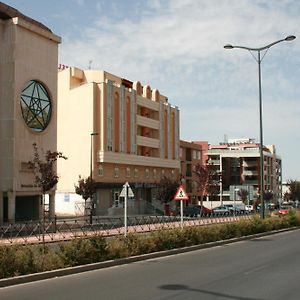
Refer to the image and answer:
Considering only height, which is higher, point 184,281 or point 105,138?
point 105,138

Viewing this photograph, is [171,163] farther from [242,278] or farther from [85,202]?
[242,278]

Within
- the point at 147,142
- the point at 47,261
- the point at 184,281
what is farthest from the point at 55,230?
the point at 147,142

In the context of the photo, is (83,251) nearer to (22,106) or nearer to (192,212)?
(22,106)

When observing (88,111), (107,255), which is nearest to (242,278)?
(107,255)

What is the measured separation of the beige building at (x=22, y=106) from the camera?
144ft

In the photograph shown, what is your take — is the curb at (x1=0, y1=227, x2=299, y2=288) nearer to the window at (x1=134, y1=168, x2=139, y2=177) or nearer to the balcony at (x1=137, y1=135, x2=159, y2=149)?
the window at (x1=134, y1=168, x2=139, y2=177)

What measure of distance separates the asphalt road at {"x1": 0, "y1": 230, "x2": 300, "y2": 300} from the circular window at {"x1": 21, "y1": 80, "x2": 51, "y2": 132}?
105 feet

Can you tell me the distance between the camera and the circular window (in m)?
45.5

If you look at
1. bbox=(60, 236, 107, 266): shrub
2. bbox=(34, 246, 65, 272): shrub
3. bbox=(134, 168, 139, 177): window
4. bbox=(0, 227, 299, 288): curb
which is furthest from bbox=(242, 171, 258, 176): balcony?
bbox=(34, 246, 65, 272): shrub

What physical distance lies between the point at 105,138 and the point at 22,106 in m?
18.3

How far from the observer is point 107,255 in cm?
1470

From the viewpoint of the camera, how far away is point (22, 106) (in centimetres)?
4488

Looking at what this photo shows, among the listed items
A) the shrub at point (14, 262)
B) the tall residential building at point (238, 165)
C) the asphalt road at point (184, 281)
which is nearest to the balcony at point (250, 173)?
the tall residential building at point (238, 165)

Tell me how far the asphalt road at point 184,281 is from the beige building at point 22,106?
30.1 metres
